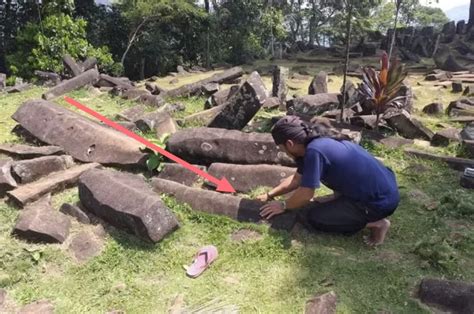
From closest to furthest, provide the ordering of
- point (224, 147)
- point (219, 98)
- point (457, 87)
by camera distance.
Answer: point (224, 147)
point (219, 98)
point (457, 87)

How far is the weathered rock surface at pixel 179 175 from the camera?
5.09 m

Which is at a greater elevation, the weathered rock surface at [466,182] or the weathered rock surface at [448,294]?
the weathered rock surface at [466,182]

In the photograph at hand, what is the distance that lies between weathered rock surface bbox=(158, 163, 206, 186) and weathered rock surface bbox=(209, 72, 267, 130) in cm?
149

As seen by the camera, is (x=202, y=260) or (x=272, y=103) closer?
(x=202, y=260)

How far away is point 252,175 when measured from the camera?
4.95 meters

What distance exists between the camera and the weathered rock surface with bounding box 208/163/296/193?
16.0 ft

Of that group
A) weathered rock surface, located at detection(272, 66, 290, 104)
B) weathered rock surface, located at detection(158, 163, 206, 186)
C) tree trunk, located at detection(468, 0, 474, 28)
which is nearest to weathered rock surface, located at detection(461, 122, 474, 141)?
weathered rock surface, located at detection(272, 66, 290, 104)

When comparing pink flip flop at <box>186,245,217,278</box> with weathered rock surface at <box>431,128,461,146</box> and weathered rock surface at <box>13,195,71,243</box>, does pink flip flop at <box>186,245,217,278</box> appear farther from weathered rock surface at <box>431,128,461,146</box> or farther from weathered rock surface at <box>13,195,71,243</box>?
weathered rock surface at <box>431,128,461,146</box>

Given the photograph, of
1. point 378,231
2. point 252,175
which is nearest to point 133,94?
point 252,175

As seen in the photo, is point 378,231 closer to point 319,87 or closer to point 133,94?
point 319,87

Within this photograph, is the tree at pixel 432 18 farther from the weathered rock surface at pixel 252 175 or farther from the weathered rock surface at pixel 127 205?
the weathered rock surface at pixel 127 205

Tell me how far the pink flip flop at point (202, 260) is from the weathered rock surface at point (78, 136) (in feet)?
6.34

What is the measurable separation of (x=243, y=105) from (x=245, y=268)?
124 inches

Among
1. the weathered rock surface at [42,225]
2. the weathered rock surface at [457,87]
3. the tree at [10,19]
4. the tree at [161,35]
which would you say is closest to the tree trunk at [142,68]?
the tree at [161,35]
